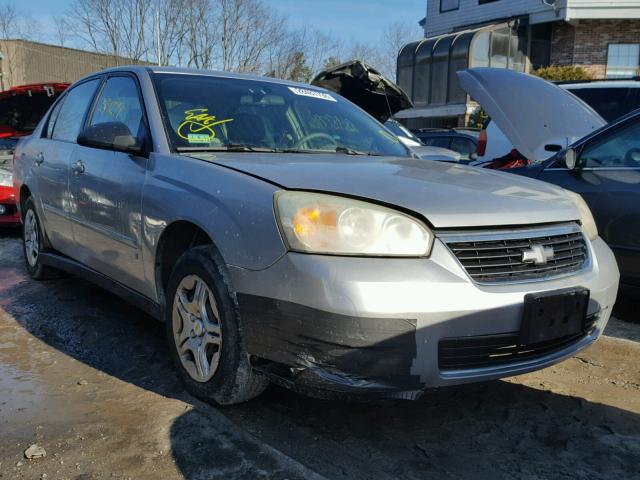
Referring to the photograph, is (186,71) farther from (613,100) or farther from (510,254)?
(613,100)

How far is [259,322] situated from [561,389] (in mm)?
1693

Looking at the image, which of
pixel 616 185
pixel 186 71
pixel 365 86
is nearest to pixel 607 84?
pixel 365 86

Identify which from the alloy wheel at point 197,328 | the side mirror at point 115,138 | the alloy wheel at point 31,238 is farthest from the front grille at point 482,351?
the alloy wheel at point 31,238

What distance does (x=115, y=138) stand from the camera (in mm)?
3203

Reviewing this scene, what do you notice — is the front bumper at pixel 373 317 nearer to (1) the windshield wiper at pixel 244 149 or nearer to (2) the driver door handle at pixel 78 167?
(1) the windshield wiper at pixel 244 149

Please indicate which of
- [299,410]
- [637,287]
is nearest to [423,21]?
[637,287]

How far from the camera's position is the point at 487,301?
2.23 meters

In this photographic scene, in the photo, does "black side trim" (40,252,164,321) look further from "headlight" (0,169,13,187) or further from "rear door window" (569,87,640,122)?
"rear door window" (569,87,640,122)

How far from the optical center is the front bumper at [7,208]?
713 centimetres

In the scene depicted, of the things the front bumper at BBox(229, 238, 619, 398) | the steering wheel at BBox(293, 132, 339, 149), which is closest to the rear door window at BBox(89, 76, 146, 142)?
the steering wheel at BBox(293, 132, 339, 149)

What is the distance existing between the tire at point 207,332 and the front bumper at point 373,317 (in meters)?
0.21

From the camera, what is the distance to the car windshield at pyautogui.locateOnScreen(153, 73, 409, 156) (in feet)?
10.6

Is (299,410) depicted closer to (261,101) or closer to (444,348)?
(444,348)

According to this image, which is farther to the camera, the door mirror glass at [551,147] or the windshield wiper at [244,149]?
the door mirror glass at [551,147]
